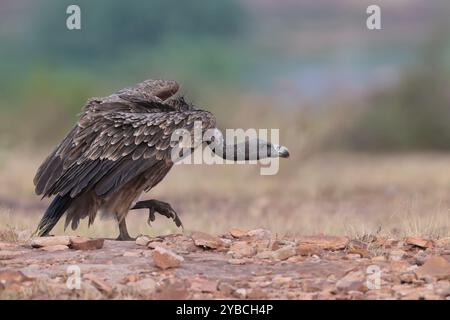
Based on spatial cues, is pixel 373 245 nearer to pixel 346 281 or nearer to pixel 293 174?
pixel 346 281

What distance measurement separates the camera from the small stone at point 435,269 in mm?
9211

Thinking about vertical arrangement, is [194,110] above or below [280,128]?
above

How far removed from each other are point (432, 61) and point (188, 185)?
441 inches

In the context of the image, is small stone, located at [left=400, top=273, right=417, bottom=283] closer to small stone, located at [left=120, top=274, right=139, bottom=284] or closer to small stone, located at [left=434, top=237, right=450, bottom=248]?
small stone, located at [left=434, top=237, right=450, bottom=248]

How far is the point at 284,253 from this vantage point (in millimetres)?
10055

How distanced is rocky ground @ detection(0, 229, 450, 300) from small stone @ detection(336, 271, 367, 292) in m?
0.01

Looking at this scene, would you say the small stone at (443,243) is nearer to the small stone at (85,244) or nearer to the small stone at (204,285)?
the small stone at (204,285)

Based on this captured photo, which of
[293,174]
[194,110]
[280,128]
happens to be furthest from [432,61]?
[194,110]

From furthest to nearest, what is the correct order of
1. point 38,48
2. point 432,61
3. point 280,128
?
point 38,48
point 432,61
point 280,128

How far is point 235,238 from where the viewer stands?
11164 mm

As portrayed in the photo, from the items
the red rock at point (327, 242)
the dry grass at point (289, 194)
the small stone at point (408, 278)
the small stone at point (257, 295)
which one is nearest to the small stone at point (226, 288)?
the small stone at point (257, 295)

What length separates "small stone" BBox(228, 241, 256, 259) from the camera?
10195 millimetres

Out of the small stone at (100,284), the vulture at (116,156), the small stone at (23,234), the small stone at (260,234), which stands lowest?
the small stone at (23,234)
